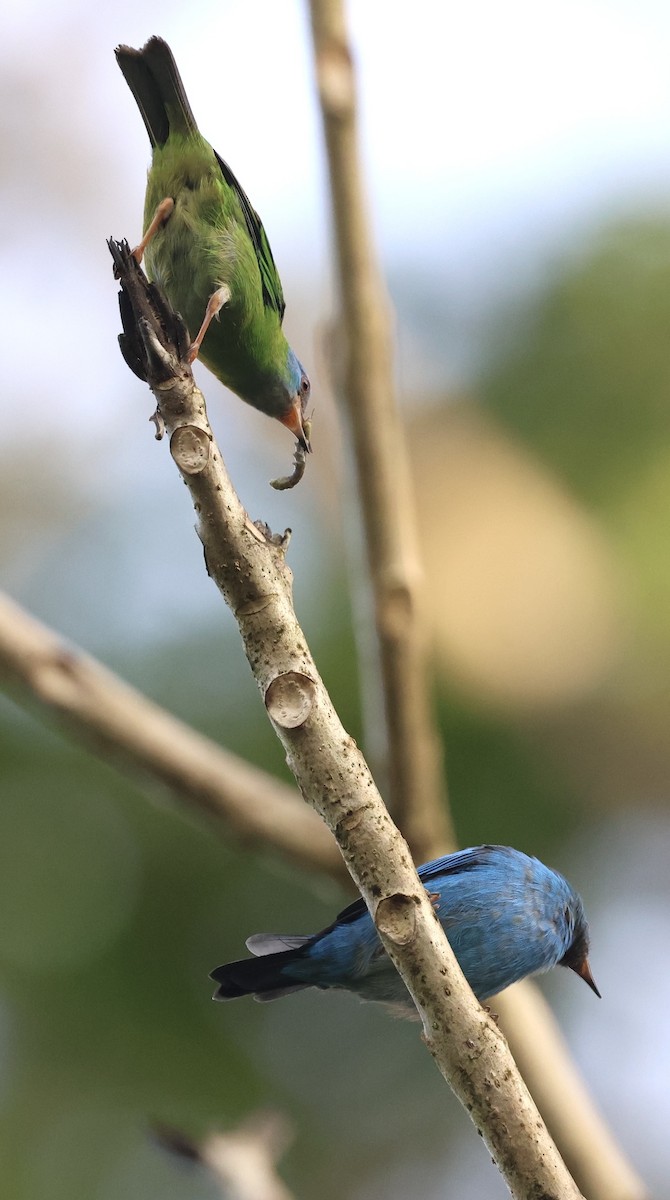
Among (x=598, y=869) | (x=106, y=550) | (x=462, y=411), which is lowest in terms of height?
(x=598, y=869)

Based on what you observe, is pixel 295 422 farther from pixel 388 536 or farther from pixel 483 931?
pixel 483 931

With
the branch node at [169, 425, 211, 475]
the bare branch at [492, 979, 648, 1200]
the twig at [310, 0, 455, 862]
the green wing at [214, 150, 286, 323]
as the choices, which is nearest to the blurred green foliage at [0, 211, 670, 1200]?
the twig at [310, 0, 455, 862]

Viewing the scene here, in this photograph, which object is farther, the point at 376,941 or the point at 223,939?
the point at 223,939

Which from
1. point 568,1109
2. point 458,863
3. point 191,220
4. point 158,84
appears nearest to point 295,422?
point 191,220

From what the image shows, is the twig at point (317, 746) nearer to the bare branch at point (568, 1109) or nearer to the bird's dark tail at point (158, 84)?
the bird's dark tail at point (158, 84)

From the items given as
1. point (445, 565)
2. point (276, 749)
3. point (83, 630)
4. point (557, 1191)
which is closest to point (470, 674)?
point (445, 565)

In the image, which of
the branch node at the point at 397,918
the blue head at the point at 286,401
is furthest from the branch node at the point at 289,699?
the blue head at the point at 286,401

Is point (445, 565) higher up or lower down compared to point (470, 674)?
higher up

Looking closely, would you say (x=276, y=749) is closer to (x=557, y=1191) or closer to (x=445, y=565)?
(x=445, y=565)
